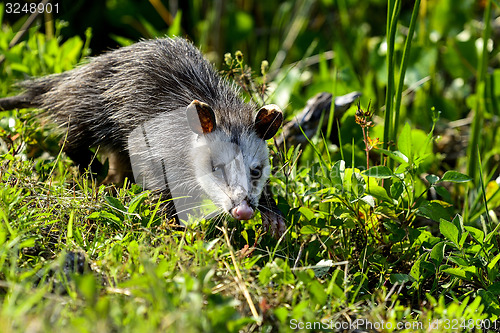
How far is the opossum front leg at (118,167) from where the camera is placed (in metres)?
3.19

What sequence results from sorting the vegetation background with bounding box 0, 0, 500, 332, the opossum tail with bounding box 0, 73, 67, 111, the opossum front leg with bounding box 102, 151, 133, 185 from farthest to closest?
the opossum tail with bounding box 0, 73, 67, 111 → the opossum front leg with bounding box 102, 151, 133, 185 → the vegetation background with bounding box 0, 0, 500, 332

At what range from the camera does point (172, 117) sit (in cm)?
288

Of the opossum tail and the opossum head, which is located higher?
the opossum tail

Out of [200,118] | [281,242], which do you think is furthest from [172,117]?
[281,242]

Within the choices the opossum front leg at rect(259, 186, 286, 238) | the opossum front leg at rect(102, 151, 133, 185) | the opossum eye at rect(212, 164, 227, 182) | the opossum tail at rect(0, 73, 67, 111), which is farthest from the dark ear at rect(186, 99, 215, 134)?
the opossum tail at rect(0, 73, 67, 111)

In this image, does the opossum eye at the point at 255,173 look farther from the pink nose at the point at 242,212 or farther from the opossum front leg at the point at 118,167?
the opossum front leg at the point at 118,167

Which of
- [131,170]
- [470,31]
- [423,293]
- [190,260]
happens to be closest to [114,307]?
[190,260]

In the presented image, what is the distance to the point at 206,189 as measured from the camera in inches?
107

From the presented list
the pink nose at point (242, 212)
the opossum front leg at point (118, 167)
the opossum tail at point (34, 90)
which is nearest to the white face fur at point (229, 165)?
the pink nose at point (242, 212)

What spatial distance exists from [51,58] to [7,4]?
1.22m

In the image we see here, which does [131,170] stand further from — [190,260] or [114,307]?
[114,307]

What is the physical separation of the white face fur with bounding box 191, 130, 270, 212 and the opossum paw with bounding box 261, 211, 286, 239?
0.10m

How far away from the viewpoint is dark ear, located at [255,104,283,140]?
272cm

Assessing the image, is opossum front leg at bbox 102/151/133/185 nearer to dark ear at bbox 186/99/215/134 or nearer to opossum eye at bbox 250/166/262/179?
dark ear at bbox 186/99/215/134
